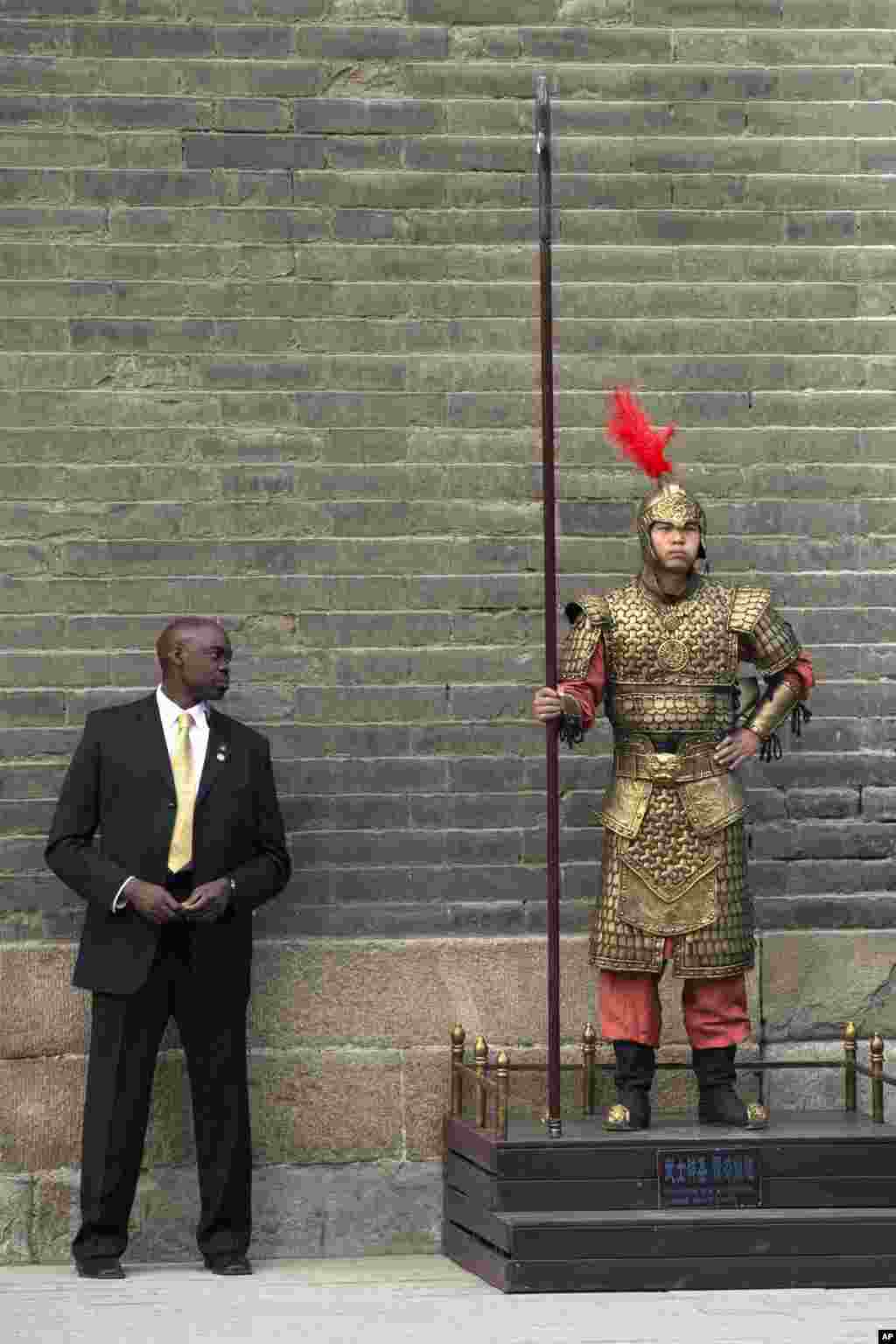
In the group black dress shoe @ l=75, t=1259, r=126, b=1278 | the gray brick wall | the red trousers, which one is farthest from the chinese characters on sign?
black dress shoe @ l=75, t=1259, r=126, b=1278

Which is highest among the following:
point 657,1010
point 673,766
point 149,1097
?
point 673,766

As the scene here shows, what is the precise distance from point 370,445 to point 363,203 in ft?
2.68

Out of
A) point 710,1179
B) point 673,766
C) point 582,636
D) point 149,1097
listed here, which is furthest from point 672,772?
point 149,1097

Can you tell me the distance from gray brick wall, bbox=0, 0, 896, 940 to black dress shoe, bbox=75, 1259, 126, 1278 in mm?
1124

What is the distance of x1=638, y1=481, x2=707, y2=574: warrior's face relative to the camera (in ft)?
26.1

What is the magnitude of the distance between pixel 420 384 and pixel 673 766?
1.64 metres

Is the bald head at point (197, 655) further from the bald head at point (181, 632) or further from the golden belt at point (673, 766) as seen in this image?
the golden belt at point (673, 766)

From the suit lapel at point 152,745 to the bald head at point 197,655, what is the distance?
128 mm

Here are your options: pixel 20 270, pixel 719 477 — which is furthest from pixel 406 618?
pixel 20 270

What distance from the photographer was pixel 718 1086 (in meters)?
8.05

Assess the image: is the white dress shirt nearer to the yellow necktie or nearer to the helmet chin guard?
the yellow necktie

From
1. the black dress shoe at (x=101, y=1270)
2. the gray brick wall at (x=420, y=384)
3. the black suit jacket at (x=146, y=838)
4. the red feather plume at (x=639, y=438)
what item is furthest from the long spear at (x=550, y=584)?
the black dress shoe at (x=101, y=1270)

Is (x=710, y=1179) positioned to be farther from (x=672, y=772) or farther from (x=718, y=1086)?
(x=672, y=772)

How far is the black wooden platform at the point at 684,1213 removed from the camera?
757 cm
